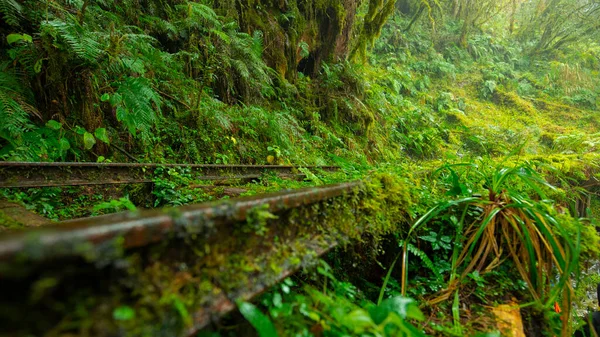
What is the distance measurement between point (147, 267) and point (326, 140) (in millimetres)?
8391

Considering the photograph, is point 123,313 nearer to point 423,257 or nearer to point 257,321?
Answer: point 257,321

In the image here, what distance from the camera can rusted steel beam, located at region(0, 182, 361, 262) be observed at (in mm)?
470

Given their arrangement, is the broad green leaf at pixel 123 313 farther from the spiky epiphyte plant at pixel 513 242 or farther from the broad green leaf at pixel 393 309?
the spiky epiphyte plant at pixel 513 242

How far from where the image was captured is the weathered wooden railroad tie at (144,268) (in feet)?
1.63

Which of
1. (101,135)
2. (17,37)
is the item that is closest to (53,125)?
(101,135)

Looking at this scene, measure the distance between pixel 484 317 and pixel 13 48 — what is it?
19.4 feet

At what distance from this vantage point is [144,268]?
0.67 metres

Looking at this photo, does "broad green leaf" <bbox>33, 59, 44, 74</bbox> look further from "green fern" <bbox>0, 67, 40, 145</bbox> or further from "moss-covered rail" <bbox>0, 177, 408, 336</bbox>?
"moss-covered rail" <bbox>0, 177, 408, 336</bbox>

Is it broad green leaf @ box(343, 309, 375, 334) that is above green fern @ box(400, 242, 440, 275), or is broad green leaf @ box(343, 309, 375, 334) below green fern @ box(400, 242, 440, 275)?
above

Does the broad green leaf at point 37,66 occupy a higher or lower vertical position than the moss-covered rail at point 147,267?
lower

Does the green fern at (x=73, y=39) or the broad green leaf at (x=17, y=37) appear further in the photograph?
the green fern at (x=73, y=39)

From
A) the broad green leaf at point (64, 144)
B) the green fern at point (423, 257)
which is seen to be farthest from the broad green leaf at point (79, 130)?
the green fern at point (423, 257)

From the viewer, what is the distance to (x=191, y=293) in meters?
0.75

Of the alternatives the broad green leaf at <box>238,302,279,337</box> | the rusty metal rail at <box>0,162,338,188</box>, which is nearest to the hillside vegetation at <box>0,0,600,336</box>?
the broad green leaf at <box>238,302,279,337</box>
